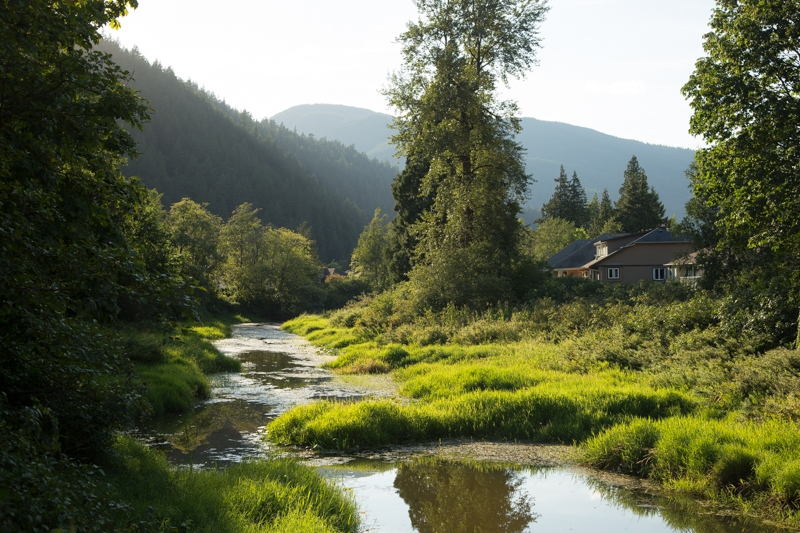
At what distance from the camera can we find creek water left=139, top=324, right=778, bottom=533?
7867mm

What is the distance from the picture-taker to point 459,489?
9.10m

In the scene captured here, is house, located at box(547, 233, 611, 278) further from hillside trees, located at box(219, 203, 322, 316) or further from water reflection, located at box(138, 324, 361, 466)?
water reflection, located at box(138, 324, 361, 466)

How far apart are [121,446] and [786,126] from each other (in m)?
16.7

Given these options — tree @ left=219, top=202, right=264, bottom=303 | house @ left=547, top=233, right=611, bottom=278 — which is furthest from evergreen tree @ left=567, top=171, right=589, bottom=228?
tree @ left=219, top=202, right=264, bottom=303

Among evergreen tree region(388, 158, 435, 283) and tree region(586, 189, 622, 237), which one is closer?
evergreen tree region(388, 158, 435, 283)

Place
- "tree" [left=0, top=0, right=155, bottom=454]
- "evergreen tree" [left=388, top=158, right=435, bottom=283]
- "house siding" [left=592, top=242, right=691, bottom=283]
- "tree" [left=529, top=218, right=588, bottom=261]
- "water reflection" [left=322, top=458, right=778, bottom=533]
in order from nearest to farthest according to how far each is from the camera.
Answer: "tree" [left=0, top=0, right=155, bottom=454], "water reflection" [left=322, top=458, right=778, bottom=533], "evergreen tree" [left=388, top=158, right=435, bottom=283], "house siding" [left=592, top=242, right=691, bottom=283], "tree" [left=529, top=218, right=588, bottom=261]

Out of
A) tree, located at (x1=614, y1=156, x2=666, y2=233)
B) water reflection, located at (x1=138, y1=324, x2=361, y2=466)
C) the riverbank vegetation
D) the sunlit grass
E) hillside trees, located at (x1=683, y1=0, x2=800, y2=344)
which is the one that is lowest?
water reflection, located at (x1=138, y1=324, x2=361, y2=466)

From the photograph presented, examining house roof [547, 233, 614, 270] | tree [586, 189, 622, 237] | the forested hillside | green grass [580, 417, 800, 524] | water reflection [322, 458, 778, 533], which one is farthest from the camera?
the forested hillside

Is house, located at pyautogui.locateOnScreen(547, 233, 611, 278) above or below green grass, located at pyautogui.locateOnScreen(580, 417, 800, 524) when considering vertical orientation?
above

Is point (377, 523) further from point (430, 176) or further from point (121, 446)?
point (430, 176)

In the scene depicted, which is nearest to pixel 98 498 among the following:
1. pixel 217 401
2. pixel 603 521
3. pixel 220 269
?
pixel 603 521

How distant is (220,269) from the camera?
240 ft

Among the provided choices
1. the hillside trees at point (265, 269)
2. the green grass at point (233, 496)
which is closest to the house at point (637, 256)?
the hillside trees at point (265, 269)

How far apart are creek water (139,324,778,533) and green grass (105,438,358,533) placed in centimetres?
65
